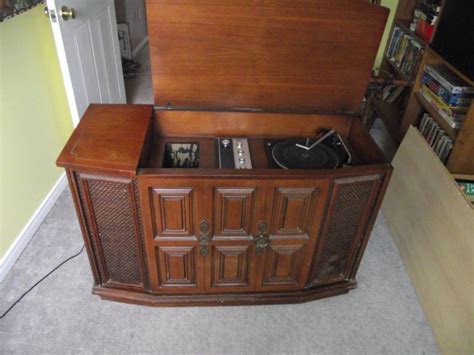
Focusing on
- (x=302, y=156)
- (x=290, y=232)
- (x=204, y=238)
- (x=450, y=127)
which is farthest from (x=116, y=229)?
(x=450, y=127)

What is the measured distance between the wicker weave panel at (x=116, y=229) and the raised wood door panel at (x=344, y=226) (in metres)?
0.65

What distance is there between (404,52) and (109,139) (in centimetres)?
199

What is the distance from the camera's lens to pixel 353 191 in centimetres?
117

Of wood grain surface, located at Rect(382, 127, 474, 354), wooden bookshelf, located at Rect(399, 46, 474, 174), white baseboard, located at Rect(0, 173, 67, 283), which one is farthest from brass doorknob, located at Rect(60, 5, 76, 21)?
wooden bookshelf, located at Rect(399, 46, 474, 174)

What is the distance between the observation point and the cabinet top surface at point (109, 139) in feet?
3.45

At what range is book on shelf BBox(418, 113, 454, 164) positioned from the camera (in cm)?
171

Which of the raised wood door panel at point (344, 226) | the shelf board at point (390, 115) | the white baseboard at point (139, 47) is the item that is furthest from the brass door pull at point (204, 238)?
the white baseboard at point (139, 47)

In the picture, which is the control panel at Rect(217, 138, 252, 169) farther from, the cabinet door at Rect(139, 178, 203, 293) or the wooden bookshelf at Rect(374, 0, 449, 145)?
the wooden bookshelf at Rect(374, 0, 449, 145)

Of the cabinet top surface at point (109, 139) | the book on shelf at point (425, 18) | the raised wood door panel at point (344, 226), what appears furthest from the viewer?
the book on shelf at point (425, 18)

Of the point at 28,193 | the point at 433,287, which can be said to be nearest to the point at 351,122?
the point at 433,287

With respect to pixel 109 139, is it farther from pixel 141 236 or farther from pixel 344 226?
pixel 344 226

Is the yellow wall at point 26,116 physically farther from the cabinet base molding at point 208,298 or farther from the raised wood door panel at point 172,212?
the raised wood door panel at point 172,212

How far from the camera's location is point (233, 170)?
1.08m

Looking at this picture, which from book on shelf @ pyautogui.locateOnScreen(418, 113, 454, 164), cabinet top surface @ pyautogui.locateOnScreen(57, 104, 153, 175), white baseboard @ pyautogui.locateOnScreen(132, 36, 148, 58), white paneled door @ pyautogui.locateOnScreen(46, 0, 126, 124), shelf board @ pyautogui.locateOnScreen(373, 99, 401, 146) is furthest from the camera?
white baseboard @ pyautogui.locateOnScreen(132, 36, 148, 58)
